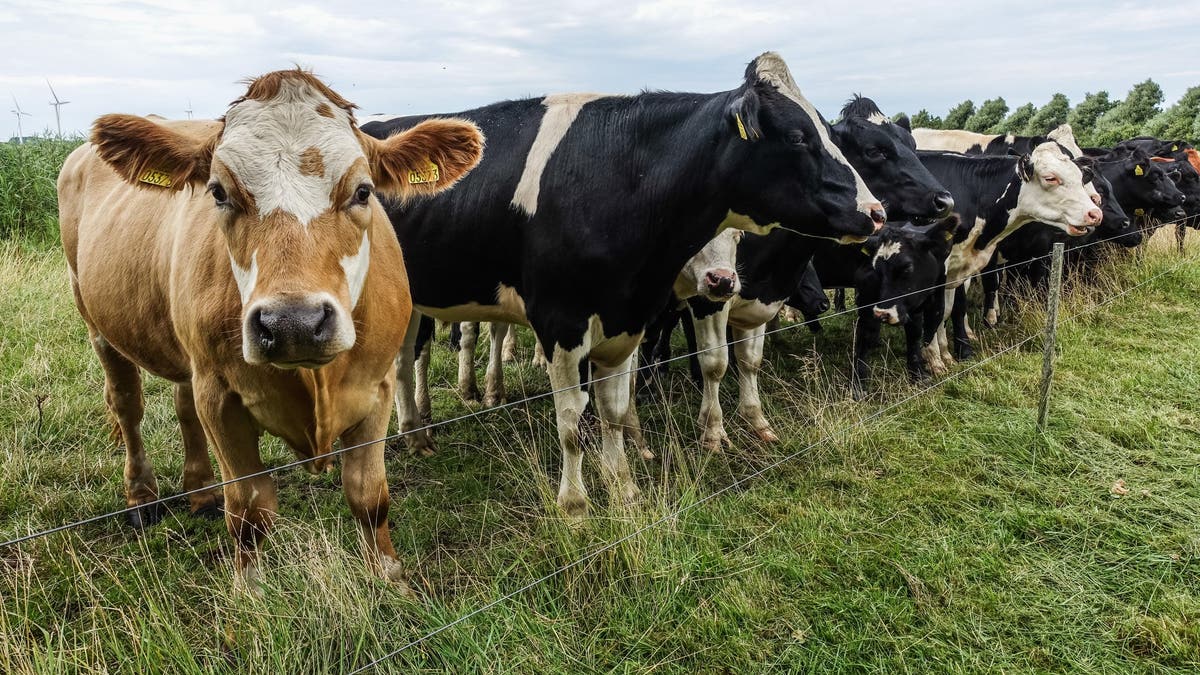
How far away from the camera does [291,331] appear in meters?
1.98

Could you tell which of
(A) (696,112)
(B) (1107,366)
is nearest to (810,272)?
(B) (1107,366)

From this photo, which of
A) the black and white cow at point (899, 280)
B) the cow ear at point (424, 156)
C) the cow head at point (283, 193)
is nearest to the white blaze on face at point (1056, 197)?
the black and white cow at point (899, 280)

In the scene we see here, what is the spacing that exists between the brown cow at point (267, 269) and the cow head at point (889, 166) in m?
3.92

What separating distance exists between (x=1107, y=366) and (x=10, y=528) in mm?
7434

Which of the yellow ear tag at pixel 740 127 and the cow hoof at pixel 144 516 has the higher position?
the yellow ear tag at pixel 740 127

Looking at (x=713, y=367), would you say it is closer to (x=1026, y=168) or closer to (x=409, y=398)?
(x=409, y=398)

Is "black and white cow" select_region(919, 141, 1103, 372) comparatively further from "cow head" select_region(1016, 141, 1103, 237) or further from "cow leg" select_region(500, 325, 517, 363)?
"cow leg" select_region(500, 325, 517, 363)

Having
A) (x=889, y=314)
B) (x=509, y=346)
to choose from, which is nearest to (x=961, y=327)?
(x=889, y=314)

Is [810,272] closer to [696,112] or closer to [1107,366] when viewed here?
[1107,366]

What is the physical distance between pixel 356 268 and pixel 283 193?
0.34 metres

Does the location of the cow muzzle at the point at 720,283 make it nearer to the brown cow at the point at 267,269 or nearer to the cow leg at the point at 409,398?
the brown cow at the point at 267,269

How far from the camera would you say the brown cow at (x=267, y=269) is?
2158 mm

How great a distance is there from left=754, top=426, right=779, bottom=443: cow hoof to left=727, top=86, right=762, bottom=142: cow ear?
7.64ft

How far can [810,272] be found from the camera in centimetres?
629
